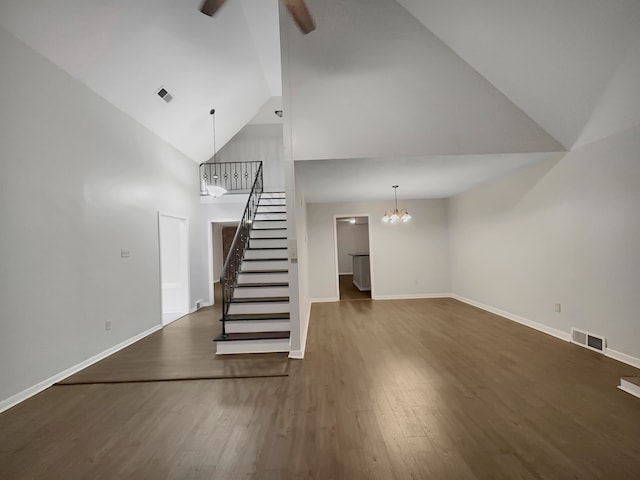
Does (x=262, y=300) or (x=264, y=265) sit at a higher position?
(x=264, y=265)

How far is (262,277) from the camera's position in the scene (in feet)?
16.6

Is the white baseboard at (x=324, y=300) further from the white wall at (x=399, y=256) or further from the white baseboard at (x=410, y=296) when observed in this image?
the white baseboard at (x=410, y=296)

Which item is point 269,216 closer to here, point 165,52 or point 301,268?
point 301,268

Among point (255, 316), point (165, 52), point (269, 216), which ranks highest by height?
point (165, 52)

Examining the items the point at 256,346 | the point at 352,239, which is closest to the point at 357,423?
the point at 256,346

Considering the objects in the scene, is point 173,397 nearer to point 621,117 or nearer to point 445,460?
point 445,460

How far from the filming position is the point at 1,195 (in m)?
2.85

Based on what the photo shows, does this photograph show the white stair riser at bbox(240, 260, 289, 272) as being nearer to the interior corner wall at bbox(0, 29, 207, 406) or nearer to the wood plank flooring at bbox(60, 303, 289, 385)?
the wood plank flooring at bbox(60, 303, 289, 385)

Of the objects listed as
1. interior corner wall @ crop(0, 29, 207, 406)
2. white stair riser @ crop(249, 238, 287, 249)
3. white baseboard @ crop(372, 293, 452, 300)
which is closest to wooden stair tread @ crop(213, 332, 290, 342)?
interior corner wall @ crop(0, 29, 207, 406)

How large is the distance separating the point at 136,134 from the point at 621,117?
6.52 m

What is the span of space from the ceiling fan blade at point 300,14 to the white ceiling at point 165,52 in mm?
2336

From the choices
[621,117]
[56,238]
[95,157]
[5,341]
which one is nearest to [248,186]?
[95,157]

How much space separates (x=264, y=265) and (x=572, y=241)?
458 cm

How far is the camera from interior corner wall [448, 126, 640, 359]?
3396 mm
